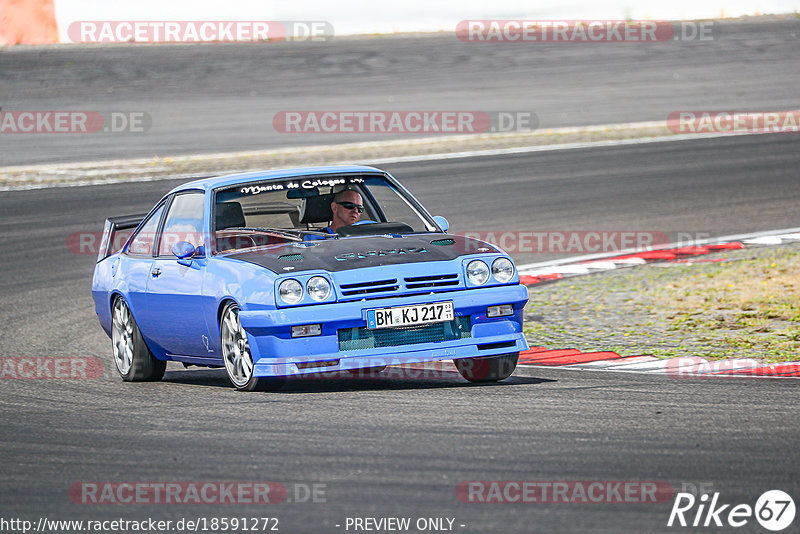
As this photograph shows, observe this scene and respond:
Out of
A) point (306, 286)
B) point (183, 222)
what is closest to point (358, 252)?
point (306, 286)

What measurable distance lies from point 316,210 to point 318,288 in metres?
1.29

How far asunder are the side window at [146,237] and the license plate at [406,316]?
7.45ft

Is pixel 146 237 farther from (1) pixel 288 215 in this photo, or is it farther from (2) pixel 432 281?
(2) pixel 432 281

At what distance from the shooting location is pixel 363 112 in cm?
2477

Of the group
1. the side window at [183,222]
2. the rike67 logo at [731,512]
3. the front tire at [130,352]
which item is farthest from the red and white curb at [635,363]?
the rike67 logo at [731,512]

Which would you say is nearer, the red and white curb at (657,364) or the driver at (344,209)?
the red and white curb at (657,364)

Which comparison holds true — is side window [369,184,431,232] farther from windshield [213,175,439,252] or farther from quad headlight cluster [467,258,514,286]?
quad headlight cluster [467,258,514,286]

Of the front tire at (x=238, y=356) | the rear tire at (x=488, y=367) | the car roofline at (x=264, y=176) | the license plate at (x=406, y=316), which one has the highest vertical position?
the car roofline at (x=264, y=176)

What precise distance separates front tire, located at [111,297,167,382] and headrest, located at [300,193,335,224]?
1.41 meters

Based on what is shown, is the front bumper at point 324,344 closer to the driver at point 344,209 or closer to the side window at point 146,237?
the driver at point 344,209

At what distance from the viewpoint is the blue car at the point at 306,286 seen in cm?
686

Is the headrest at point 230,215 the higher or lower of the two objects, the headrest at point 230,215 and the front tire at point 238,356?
the higher

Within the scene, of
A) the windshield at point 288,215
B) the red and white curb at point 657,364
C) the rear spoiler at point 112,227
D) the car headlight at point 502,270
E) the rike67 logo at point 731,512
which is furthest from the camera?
the rear spoiler at point 112,227

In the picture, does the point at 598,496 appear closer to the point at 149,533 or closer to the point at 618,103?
the point at 149,533
